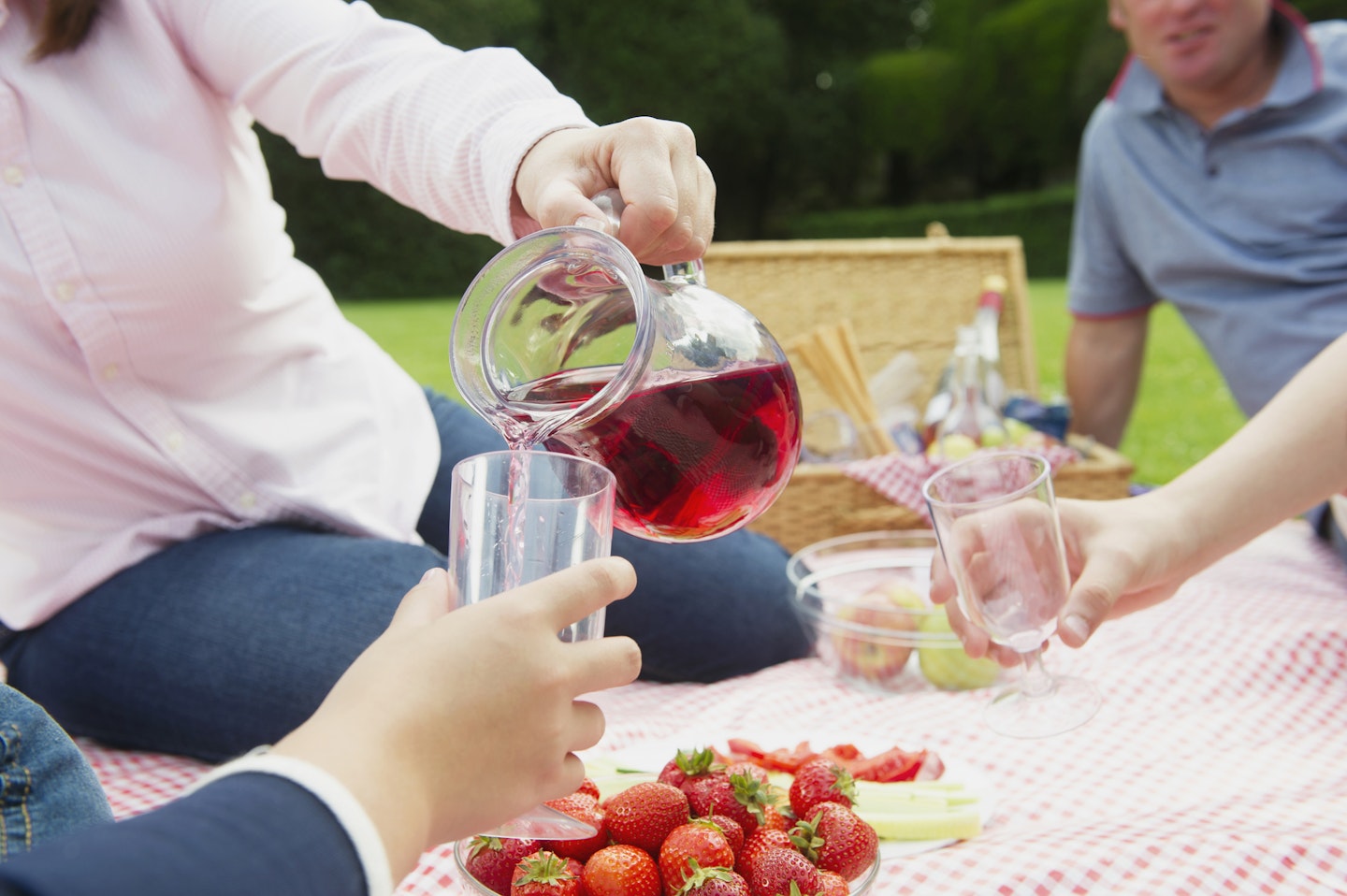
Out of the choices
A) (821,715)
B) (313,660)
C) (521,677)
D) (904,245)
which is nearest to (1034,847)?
(821,715)

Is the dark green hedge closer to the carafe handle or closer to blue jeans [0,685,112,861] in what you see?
the carafe handle

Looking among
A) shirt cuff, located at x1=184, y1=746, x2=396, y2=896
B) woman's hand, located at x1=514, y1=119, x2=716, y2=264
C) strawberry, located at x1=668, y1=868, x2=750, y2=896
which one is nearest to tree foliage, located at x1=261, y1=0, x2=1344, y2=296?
woman's hand, located at x1=514, y1=119, x2=716, y2=264

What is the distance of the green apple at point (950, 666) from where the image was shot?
5.31 feet

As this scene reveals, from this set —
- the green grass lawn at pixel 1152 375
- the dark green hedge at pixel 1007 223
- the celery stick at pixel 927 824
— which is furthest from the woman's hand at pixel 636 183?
the dark green hedge at pixel 1007 223

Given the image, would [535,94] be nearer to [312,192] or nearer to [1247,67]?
[1247,67]

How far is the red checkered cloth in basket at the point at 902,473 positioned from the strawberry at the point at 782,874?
4.94 ft

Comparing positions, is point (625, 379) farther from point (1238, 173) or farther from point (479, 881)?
point (1238, 173)

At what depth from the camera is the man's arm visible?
2.81 meters

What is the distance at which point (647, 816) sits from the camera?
0.91 m

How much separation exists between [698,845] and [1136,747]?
2.55ft

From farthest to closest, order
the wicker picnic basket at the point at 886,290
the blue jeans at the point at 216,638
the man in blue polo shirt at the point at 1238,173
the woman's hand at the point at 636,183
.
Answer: the wicker picnic basket at the point at 886,290 < the man in blue polo shirt at the point at 1238,173 < the blue jeans at the point at 216,638 < the woman's hand at the point at 636,183

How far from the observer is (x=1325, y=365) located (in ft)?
4.25

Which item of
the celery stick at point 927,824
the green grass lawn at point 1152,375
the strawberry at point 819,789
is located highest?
the strawberry at point 819,789

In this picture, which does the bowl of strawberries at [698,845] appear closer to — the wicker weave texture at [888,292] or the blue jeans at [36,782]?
the blue jeans at [36,782]
